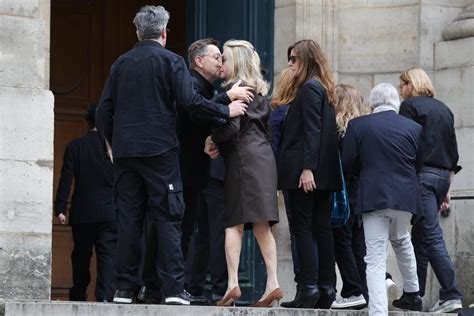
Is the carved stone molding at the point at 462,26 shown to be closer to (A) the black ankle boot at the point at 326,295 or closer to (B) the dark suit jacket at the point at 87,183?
(B) the dark suit jacket at the point at 87,183

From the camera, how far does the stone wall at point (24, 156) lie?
11539 millimetres

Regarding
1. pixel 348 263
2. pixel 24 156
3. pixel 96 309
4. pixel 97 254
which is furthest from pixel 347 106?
pixel 97 254

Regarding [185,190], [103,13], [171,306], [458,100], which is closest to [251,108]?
[185,190]

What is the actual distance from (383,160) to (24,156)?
2480 millimetres

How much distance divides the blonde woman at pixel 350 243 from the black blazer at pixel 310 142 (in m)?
0.38

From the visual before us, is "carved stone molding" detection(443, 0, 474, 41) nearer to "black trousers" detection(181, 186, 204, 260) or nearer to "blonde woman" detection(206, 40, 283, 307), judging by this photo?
"blonde woman" detection(206, 40, 283, 307)

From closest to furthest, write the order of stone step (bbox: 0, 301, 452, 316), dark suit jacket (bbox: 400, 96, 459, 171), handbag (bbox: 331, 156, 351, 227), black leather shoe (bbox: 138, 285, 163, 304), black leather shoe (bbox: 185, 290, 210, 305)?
1. stone step (bbox: 0, 301, 452, 316)
2. black leather shoe (bbox: 138, 285, 163, 304)
3. black leather shoe (bbox: 185, 290, 210, 305)
4. handbag (bbox: 331, 156, 351, 227)
5. dark suit jacket (bbox: 400, 96, 459, 171)

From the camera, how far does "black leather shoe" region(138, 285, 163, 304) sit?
36.0ft

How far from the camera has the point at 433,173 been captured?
12.4 metres

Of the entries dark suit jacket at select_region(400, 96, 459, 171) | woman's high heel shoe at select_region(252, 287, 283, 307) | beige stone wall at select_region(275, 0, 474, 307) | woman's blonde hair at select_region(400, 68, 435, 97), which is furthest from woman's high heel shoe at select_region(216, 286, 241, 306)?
beige stone wall at select_region(275, 0, 474, 307)

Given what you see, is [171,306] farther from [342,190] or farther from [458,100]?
[458,100]

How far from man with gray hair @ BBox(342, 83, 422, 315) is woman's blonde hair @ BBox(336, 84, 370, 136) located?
1.31 feet

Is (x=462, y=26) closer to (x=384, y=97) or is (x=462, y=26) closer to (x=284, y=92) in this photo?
(x=384, y=97)

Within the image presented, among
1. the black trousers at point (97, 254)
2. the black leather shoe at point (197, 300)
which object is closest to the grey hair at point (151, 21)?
the black leather shoe at point (197, 300)
